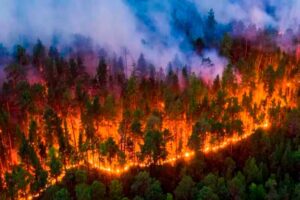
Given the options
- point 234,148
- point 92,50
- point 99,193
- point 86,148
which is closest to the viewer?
point 99,193

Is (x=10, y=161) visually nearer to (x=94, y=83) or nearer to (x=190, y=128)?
(x=94, y=83)

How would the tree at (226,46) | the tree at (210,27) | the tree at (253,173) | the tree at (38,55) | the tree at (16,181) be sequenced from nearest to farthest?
the tree at (16,181) < the tree at (253,173) < the tree at (38,55) < the tree at (226,46) < the tree at (210,27)

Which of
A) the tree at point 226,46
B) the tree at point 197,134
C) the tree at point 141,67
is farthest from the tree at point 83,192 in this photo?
the tree at point 226,46

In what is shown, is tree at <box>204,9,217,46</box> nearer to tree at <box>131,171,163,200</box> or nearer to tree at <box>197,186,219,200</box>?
tree at <box>131,171,163,200</box>

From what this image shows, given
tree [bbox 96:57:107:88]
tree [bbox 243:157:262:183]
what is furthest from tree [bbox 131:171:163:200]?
tree [bbox 96:57:107:88]

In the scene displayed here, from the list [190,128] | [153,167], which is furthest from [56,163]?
[190,128]

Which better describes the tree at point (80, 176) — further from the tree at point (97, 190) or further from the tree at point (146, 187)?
the tree at point (146, 187)

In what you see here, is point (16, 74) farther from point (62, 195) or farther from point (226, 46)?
point (226, 46)
